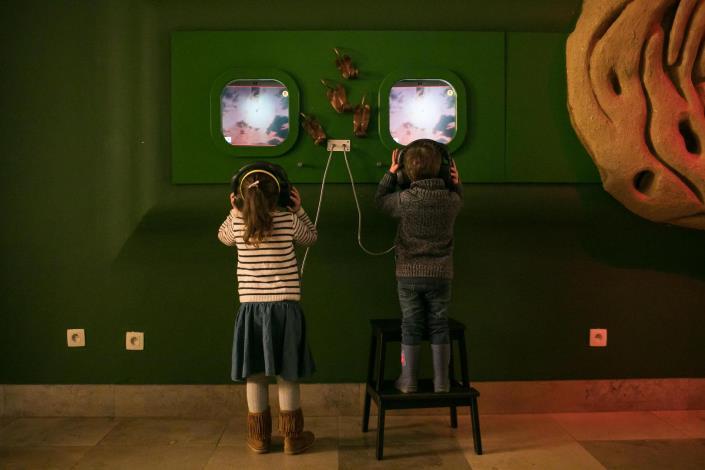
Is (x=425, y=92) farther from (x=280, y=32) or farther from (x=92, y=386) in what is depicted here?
(x=92, y=386)

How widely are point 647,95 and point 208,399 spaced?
2762 mm

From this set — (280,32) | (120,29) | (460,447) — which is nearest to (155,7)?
(120,29)

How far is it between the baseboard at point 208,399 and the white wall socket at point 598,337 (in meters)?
0.24

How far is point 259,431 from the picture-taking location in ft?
10.1

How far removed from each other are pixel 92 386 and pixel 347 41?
2.30 meters

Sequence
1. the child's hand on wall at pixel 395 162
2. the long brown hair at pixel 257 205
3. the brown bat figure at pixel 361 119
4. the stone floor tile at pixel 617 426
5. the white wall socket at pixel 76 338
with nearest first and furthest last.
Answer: the long brown hair at pixel 257 205
the child's hand on wall at pixel 395 162
the stone floor tile at pixel 617 426
the brown bat figure at pixel 361 119
the white wall socket at pixel 76 338

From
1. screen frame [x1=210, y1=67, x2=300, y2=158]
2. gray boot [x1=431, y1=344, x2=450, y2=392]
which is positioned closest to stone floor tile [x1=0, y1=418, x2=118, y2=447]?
screen frame [x1=210, y1=67, x2=300, y2=158]

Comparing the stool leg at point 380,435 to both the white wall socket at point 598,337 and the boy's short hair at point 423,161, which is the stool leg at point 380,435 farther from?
the white wall socket at point 598,337

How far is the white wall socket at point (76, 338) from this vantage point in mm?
3557

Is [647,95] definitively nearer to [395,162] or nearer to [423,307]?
[395,162]

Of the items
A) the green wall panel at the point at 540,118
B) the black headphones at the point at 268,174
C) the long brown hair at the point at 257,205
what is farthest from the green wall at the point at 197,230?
the long brown hair at the point at 257,205

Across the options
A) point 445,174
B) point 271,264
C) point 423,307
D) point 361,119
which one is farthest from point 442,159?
point 271,264

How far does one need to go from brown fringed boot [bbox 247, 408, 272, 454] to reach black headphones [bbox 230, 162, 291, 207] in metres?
1.00

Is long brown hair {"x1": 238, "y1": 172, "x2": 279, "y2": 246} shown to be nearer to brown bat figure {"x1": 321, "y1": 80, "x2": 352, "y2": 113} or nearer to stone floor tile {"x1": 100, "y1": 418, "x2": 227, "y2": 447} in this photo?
brown bat figure {"x1": 321, "y1": 80, "x2": 352, "y2": 113}
